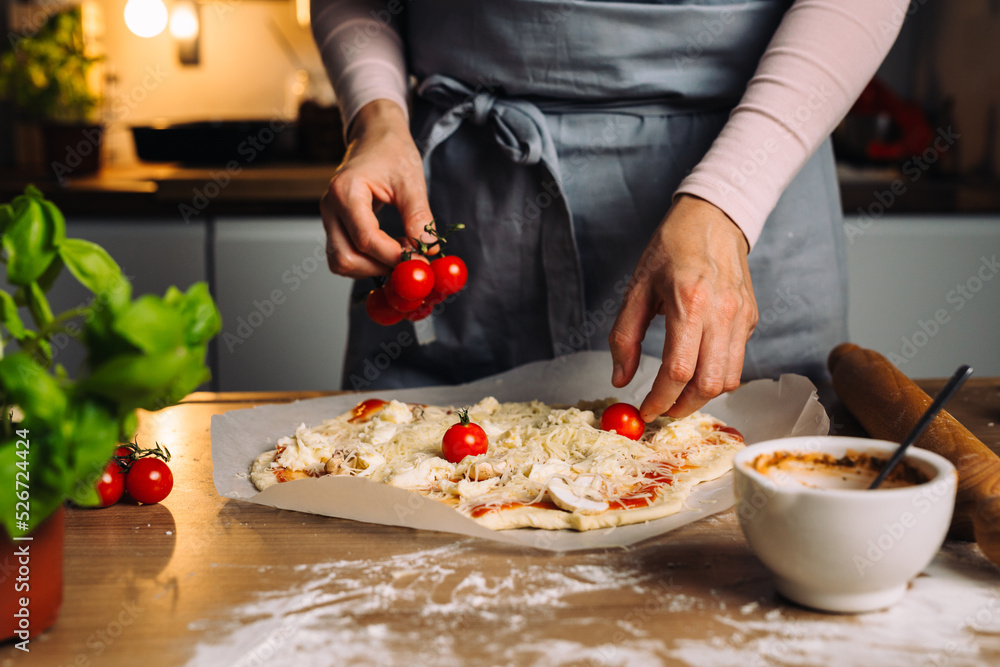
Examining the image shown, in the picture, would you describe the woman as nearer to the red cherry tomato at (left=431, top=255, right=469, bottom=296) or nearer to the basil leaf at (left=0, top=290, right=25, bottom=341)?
the red cherry tomato at (left=431, top=255, right=469, bottom=296)

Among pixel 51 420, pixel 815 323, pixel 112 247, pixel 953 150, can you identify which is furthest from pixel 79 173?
pixel 953 150

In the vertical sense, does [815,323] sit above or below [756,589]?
above

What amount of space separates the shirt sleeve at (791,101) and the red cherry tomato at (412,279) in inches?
13.1

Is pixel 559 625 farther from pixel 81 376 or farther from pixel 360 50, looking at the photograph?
pixel 360 50

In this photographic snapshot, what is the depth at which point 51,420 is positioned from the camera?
0.53 meters

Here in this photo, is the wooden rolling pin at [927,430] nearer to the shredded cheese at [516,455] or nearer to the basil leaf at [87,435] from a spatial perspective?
the shredded cheese at [516,455]

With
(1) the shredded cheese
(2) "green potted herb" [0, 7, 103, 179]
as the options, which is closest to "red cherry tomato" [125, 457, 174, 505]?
(1) the shredded cheese

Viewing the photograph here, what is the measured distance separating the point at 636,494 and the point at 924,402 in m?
0.38

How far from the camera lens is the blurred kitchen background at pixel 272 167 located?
8.09ft

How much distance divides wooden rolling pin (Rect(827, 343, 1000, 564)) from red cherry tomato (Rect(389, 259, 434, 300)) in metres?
0.58

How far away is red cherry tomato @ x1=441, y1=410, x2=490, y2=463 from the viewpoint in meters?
1.00

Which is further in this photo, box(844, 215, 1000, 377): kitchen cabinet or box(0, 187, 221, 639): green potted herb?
box(844, 215, 1000, 377): kitchen cabinet

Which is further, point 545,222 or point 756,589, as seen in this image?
point 545,222

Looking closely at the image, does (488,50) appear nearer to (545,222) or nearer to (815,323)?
(545,222)
